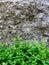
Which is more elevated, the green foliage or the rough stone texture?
the rough stone texture

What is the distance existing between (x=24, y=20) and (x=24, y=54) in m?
0.73

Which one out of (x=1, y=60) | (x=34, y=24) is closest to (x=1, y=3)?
(x=34, y=24)

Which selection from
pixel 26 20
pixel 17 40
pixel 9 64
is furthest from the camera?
pixel 26 20

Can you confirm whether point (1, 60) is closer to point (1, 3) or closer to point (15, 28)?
point (15, 28)

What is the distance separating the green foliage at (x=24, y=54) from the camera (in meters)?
3.68

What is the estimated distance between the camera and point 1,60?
3.78 metres

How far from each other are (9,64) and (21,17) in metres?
0.96

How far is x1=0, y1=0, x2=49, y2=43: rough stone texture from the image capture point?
14.0ft

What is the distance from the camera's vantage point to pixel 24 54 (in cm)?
381

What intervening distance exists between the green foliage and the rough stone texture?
0.85 ft

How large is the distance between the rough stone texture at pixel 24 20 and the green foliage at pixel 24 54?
0.85 feet

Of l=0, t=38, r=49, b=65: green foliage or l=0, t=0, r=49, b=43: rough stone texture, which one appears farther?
l=0, t=0, r=49, b=43: rough stone texture

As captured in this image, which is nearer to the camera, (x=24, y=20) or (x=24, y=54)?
(x=24, y=54)

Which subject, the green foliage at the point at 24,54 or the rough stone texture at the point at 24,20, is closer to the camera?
the green foliage at the point at 24,54
